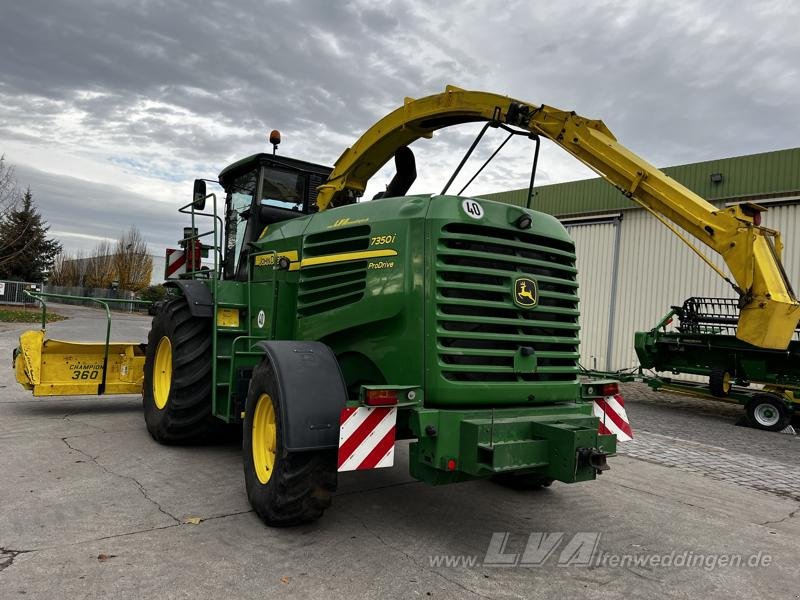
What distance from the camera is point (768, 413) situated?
9.22 m

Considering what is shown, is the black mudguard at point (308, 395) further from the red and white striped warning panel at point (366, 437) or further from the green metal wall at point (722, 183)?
the green metal wall at point (722, 183)

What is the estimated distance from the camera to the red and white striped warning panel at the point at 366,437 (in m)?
3.42

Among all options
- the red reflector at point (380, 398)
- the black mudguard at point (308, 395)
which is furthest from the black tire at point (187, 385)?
the red reflector at point (380, 398)

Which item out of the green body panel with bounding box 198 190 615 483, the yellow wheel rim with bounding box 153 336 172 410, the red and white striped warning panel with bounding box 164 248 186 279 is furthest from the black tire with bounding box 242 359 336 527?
the red and white striped warning panel with bounding box 164 248 186 279

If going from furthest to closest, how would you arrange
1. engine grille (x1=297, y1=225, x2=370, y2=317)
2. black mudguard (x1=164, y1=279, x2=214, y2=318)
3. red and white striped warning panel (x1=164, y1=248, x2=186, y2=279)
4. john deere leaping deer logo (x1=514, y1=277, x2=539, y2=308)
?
red and white striped warning panel (x1=164, y1=248, x2=186, y2=279), black mudguard (x1=164, y1=279, x2=214, y2=318), engine grille (x1=297, y1=225, x2=370, y2=317), john deere leaping deer logo (x1=514, y1=277, x2=539, y2=308)

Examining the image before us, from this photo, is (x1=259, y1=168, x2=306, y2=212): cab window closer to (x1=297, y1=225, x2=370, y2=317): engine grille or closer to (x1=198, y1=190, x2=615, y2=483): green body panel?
(x1=297, y1=225, x2=370, y2=317): engine grille

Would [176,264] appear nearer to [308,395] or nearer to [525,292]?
[308,395]

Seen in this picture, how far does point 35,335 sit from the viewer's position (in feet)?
22.7

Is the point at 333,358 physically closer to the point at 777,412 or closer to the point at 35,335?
the point at 35,335

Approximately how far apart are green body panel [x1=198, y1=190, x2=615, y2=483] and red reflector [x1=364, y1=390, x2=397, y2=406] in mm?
98

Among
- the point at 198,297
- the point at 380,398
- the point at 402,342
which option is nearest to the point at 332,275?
the point at 402,342

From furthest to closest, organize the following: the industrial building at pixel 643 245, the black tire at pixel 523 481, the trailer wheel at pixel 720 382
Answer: the industrial building at pixel 643 245 → the trailer wheel at pixel 720 382 → the black tire at pixel 523 481

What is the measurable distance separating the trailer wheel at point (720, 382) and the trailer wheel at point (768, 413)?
440mm

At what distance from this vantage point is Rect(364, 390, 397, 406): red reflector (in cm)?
341
